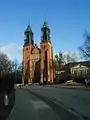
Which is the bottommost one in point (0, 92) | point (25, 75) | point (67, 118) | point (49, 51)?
point (67, 118)

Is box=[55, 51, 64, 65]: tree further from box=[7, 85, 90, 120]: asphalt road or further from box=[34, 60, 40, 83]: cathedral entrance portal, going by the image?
box=[7, 85, 90, 120]: asphalt road

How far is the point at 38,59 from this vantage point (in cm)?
16925

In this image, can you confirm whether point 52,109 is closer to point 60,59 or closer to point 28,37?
point 60,59

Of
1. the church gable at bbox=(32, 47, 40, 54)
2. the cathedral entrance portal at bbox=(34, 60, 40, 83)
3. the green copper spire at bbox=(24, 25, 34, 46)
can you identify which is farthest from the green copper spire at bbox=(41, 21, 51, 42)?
the cathedral entrance portal at bbox=(34, 60, 40, 83)

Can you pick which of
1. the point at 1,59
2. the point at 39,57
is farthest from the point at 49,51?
the point at 1,59

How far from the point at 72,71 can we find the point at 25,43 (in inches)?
1217

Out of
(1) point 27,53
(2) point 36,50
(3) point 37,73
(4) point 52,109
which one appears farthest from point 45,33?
(4) point 52,109

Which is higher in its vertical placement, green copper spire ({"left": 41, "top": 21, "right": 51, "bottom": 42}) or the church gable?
green copper spire ({"left": 41, "top": 21, "right": 51, "bottom": 42})

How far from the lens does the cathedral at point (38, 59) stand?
15825 centimetres

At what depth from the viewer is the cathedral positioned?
519 feet

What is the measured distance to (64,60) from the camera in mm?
151375

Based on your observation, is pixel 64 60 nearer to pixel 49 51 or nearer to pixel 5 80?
pixel 49 51

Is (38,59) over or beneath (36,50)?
beneath

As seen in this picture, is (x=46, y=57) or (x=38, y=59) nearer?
(x=46, y=57)
